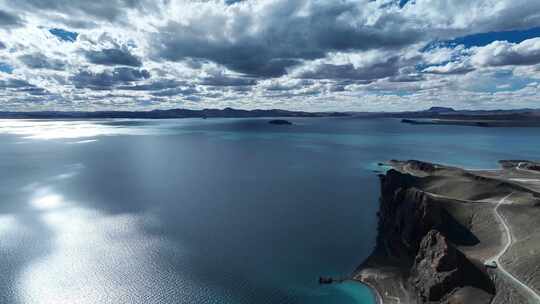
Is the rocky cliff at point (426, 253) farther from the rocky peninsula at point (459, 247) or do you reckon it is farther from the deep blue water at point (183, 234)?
the deep blue water at point (183, 234)

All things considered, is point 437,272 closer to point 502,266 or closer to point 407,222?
point 502,266

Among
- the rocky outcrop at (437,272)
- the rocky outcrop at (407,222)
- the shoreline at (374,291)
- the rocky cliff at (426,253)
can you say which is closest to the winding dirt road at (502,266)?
the rocky cliff at (426,253)

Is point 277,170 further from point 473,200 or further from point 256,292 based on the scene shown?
point 256,292

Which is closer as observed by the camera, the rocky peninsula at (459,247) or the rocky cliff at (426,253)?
the rocky peninsula at (459,247)

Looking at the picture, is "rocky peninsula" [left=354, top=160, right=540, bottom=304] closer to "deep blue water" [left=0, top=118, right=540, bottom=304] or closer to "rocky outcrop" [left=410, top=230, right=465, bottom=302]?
"rocky outcrop" [left=410, top=230, right=465, bottom=302]

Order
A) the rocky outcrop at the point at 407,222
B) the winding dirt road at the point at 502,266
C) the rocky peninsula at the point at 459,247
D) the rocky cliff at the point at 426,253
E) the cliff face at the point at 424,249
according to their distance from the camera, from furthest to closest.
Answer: the rocky outcrop at the point at 407,222 < the cliff face at the point at 424,249 < the rocky cliff at the point at 426,253 < the rocky peninsula at the point at 459,247 < the winding dirt road at the point at 502,266

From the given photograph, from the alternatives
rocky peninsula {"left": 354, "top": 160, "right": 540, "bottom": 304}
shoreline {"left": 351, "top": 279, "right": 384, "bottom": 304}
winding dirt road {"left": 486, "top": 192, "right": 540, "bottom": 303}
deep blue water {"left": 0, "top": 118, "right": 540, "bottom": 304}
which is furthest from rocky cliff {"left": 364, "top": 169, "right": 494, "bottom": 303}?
deep blue water {"left": 0, "top": 118, "right": 540, "bottom": 304}

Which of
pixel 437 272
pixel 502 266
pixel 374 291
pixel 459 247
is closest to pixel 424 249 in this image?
pixel 437 272

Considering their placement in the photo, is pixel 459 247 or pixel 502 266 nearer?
pixel 502 266
